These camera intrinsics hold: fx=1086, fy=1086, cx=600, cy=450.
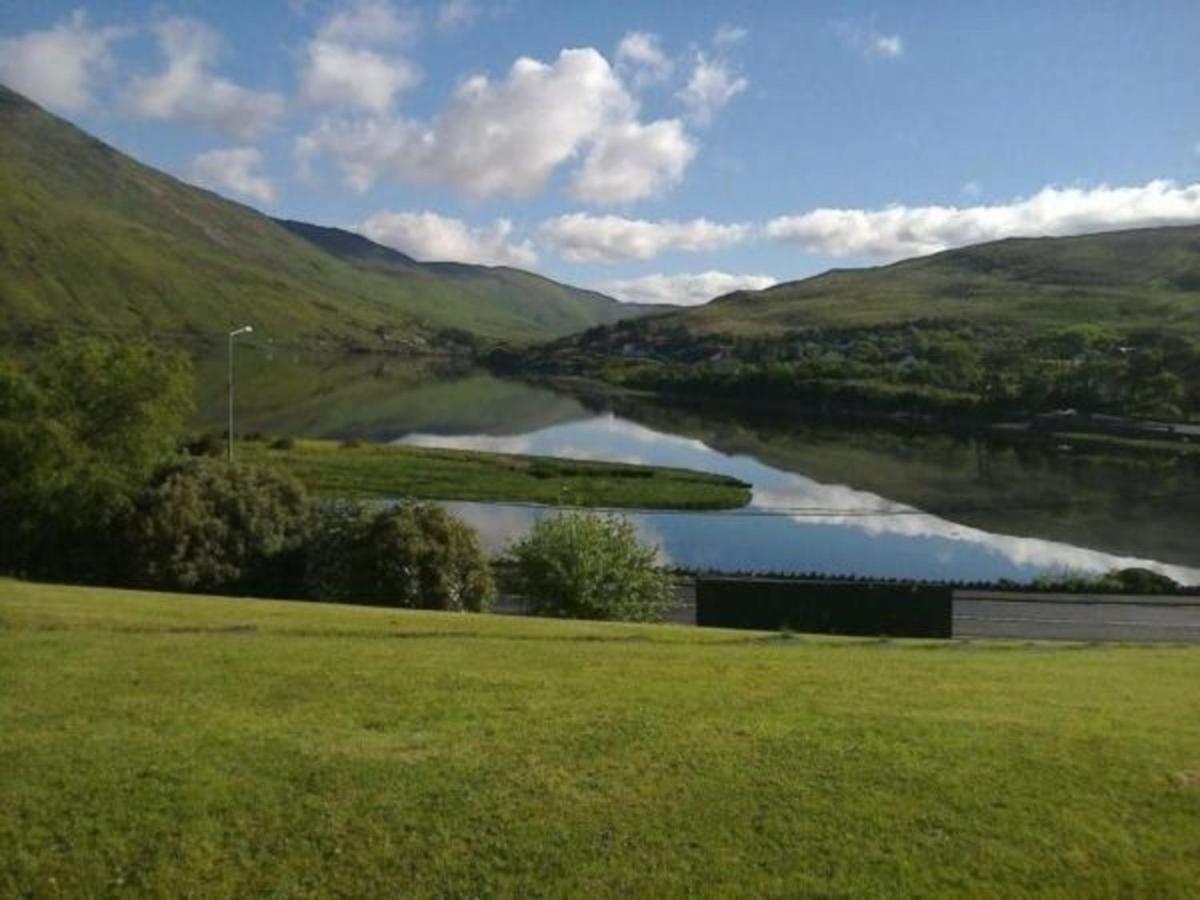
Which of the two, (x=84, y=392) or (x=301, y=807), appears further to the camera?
(x=84, y=392)

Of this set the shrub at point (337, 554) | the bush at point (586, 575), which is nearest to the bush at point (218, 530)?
the shrub at point (337, 554)

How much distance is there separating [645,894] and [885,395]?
16350 centimetres

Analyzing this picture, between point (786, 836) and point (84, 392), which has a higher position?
point (84, 392)

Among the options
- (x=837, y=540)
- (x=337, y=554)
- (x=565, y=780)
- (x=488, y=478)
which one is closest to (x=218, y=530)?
(x=337, y=554)

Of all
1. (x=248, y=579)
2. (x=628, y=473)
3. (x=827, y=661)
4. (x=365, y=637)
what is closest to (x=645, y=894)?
(x=827, y=661)

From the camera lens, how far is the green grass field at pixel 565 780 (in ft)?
31.4

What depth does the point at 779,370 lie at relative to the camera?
189125 mm

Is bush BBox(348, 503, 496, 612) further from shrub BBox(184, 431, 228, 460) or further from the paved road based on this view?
shrub BBox(184, 431, 228, 460)

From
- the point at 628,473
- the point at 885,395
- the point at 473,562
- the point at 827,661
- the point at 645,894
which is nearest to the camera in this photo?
the point at 645,894

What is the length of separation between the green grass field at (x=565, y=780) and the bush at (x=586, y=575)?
22.9 m

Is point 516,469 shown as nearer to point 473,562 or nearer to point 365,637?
point 473,562

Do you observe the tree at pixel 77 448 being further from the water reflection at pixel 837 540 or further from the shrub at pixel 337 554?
the water reflection at pixel 837 540

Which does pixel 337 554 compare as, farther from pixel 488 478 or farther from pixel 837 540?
pixel 488 478

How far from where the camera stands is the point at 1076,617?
44688 millimetres
